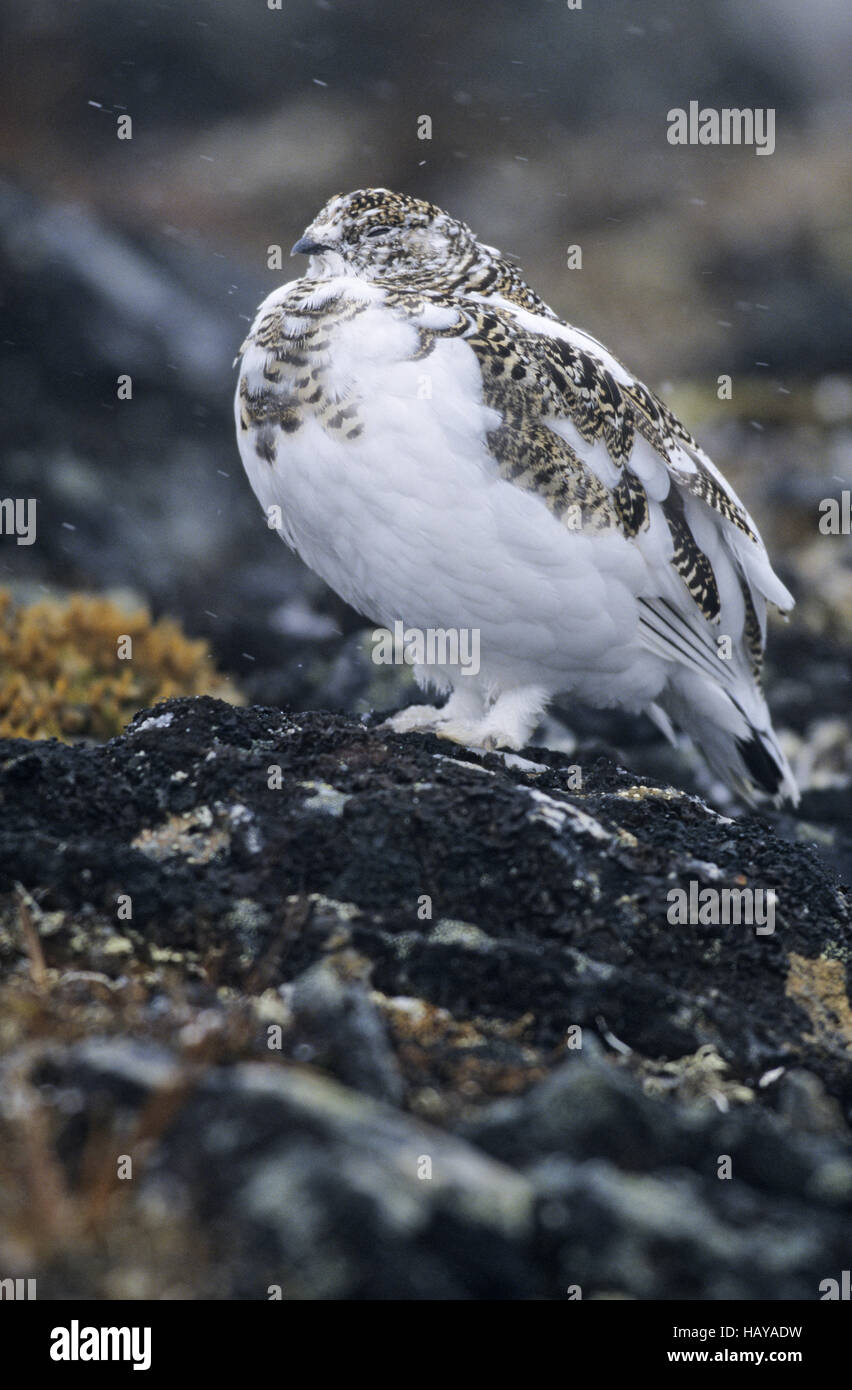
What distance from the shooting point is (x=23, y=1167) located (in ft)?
7.10

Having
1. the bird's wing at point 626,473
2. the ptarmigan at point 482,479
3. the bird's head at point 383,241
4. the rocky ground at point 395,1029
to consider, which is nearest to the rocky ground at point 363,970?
the rocky ground at point 395,1029

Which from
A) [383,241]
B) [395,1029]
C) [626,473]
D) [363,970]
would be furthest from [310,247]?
[395,1029]

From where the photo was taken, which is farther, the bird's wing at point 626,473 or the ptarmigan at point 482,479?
the bird's wing at point 626,473

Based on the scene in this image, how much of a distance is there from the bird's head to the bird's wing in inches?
11.0

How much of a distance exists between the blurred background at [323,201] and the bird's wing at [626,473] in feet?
6.82

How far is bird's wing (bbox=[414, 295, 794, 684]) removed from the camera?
418 cm

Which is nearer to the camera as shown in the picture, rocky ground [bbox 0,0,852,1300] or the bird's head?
rocky ground [bbox 0,0,852,1300]

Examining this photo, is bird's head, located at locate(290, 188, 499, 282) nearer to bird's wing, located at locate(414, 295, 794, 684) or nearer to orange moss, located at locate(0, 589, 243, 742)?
bird's wing, located at locate(414, 295, 794, 684)

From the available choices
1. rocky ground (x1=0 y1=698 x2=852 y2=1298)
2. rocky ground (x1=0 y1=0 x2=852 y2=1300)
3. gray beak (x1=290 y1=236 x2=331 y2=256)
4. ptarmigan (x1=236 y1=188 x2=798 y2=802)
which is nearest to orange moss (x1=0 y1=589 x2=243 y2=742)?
rocky ground (x1=0 y1=0 x2=852 y2=1300)

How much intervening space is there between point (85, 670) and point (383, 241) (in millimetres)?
2564

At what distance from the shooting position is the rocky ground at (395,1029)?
2197 millimetres

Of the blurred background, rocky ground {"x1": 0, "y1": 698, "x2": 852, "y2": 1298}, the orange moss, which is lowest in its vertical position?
rocky ground {"x1": 0, "y1": 698, "x2": 852, "y2": 1298}

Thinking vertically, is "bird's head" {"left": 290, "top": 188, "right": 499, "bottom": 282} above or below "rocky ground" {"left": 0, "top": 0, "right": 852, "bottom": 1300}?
above

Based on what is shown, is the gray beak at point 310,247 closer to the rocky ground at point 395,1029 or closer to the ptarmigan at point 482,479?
the ptarmigan at point 482,479
